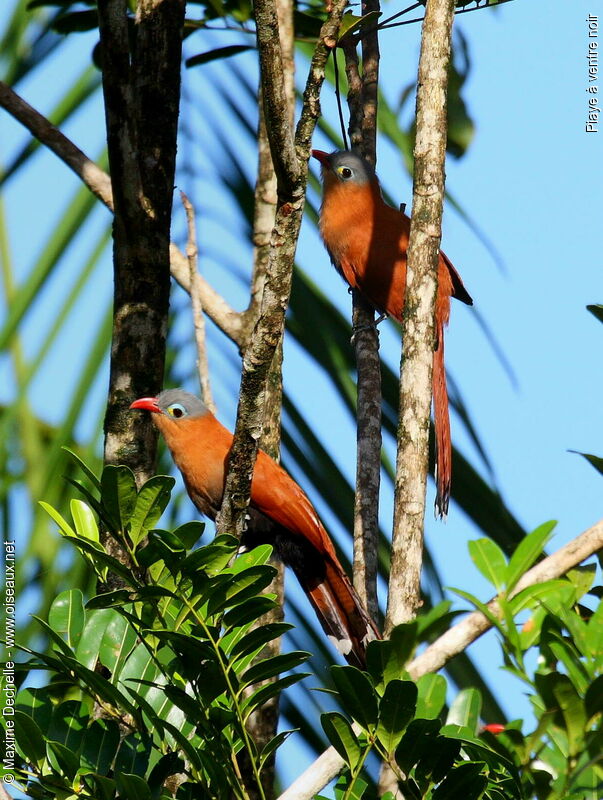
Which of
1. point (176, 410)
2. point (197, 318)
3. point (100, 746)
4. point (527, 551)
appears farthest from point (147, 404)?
point (527, 551)

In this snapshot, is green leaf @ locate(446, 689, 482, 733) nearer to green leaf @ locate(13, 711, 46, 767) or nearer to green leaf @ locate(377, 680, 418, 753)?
green leaf @ locate(377, 680, 418, 753)

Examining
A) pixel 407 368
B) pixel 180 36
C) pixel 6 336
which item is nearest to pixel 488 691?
pixel 407 368

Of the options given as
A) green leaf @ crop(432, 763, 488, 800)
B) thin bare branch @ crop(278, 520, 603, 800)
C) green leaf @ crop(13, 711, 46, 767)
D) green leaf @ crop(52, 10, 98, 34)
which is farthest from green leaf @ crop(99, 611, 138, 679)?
green leaf @ crop(52, 10, 98, 34)

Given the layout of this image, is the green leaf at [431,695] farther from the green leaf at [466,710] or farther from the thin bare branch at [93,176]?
the thin bare branch at [93,176]

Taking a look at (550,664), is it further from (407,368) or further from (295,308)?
(295,308)

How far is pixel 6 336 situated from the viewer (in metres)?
3.41

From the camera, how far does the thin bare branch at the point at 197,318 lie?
3246 mm

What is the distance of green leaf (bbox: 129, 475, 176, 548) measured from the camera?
68.5 inches

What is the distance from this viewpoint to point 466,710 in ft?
6.19

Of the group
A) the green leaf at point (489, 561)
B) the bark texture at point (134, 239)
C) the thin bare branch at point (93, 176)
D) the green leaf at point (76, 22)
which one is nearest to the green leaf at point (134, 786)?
the green leaf at point (489, 561)

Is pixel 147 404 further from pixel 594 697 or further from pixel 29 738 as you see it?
pixel 594 697

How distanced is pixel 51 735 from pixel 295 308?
2.00 meters

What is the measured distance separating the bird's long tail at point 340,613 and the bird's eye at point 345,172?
211 cm

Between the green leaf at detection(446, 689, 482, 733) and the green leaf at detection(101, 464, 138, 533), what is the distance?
679 mm
